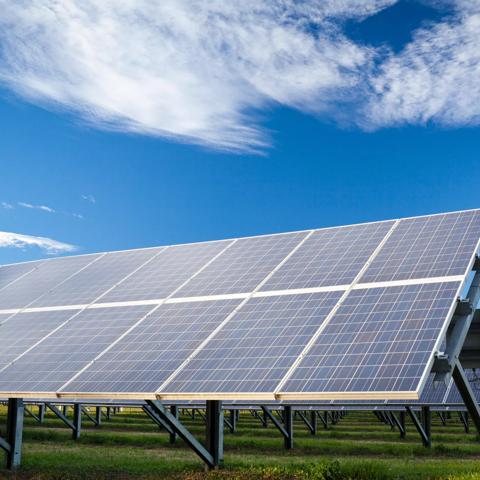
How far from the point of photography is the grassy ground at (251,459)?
14906 mm

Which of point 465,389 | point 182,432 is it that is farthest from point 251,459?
point 465,389

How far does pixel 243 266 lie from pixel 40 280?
31.5 ft

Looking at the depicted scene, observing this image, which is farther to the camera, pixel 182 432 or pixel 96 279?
pixel 96 279

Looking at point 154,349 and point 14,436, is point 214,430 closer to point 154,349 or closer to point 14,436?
point 154,349

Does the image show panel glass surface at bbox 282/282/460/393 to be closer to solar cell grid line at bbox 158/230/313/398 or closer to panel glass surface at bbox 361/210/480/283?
panel glass surface at bbox 361/210/480/283

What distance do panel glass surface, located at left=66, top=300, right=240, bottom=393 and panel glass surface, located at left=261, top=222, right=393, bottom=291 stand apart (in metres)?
1.78

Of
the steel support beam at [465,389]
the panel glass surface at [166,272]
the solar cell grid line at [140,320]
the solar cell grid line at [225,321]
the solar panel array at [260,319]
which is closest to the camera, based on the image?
the solar panel array at [260,319]

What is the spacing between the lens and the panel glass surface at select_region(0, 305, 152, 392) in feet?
50.5

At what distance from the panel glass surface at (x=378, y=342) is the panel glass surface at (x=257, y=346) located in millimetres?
464

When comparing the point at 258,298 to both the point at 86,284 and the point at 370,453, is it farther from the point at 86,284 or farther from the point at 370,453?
the point at 370,453

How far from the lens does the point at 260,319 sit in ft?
50.3

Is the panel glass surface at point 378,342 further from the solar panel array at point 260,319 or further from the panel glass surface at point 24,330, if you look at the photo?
the panel glass surface at point 24,330

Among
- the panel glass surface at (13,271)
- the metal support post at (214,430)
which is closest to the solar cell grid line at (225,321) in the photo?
the metal support post at (214,430)

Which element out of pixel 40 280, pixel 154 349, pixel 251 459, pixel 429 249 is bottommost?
pixel 251 459
